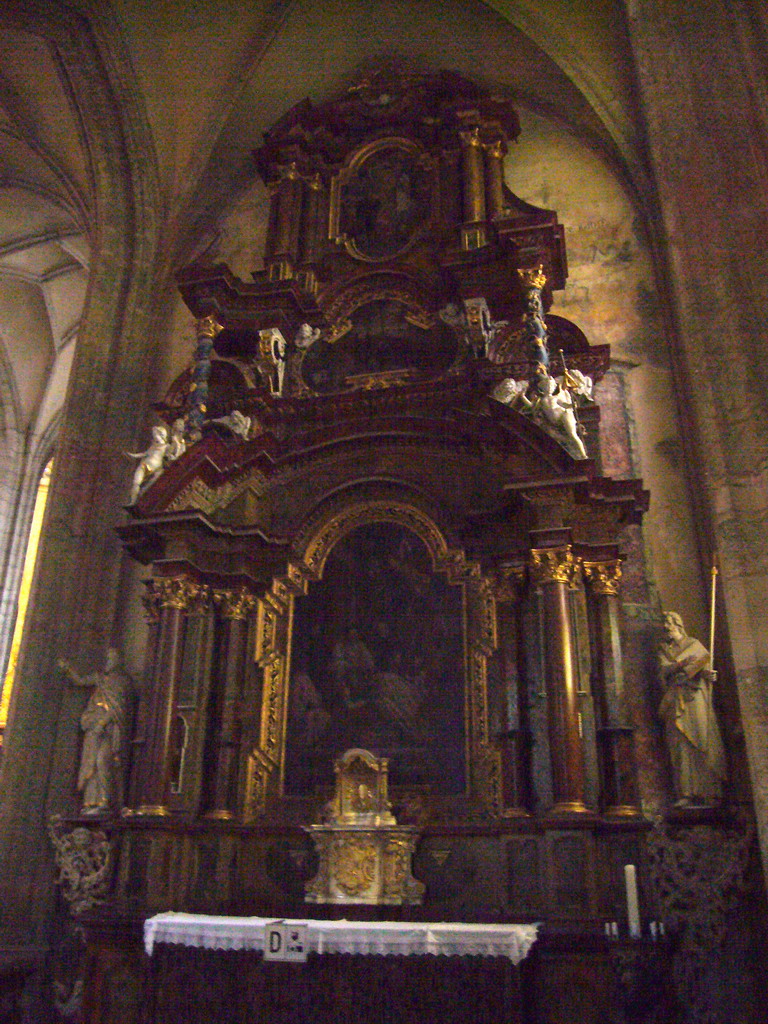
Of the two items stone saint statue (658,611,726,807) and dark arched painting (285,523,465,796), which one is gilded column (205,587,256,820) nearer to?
dark arched painting (285,523,465,796)

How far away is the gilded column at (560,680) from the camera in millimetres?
6508

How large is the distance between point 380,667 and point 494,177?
225 inches

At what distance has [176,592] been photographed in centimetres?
783

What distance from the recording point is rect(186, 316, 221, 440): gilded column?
868 centimetres

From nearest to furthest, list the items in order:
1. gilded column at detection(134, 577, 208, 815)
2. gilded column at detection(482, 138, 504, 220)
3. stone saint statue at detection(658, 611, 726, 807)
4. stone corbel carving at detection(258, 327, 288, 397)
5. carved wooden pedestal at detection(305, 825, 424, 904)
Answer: stone saint statue at detection(658, 611, 726, 807)
carved wooden pedestal at detection(305, 825, 424, 904)
gilded column at detection(134, 577, 208, 815)
stone corbel carving at detection(258, 327, 288, 397)
gilded column at detection(482, 138, 504, 220)

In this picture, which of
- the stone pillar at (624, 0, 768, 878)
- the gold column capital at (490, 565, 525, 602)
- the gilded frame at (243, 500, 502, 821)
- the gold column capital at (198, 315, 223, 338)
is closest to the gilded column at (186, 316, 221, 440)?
the gold column capital at (198, 315, 223, 338)

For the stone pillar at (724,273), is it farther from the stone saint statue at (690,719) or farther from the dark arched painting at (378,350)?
the dark arched painting at (378,350)

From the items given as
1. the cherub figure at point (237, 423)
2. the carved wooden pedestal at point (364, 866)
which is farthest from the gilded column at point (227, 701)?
the cherub figure at point (237, 423)

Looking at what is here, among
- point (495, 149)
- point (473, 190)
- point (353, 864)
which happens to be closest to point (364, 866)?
point (353, 864)

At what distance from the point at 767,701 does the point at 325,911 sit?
3.63 metres

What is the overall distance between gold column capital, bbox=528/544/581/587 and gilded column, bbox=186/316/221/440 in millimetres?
3472

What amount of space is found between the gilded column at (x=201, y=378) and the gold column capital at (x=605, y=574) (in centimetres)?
386

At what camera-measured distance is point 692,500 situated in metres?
8.02

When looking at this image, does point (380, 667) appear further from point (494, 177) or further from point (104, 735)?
point (494, 177)
